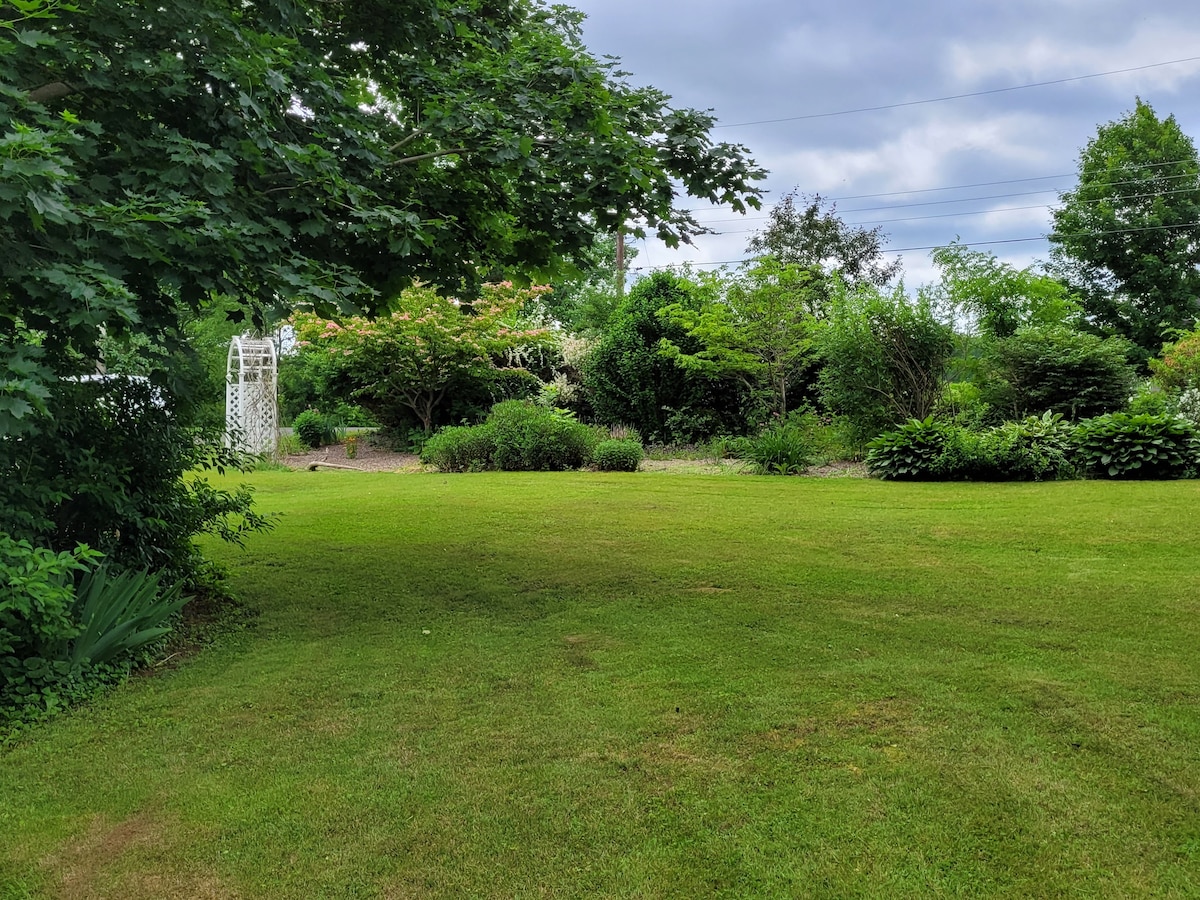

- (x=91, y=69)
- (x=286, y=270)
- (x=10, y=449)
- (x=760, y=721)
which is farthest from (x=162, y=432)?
(x=760, y=721)

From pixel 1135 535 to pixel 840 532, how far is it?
2234 millimetres

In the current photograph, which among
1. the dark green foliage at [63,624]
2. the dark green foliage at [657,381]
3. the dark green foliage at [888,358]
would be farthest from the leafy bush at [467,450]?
the dark green foliage at [63,624]

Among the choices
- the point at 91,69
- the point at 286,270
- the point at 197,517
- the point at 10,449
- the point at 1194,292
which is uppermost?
the point at 1194,292

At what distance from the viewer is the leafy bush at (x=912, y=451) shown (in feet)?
33.8

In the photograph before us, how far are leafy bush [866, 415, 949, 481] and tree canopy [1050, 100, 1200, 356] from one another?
17.1 meters

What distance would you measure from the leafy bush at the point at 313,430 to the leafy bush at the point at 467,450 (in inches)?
275

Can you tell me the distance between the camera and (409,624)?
4.31 m

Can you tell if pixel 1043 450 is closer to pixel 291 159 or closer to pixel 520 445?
pixel 520 445

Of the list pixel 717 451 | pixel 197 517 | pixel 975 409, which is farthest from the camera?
pixel 717 451

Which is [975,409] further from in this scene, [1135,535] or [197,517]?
[197,517]

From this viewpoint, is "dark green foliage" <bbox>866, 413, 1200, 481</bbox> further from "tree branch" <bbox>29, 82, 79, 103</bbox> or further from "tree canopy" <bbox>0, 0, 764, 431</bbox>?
"tree branch" <bbox>29, 82, 79, 103</bbox>

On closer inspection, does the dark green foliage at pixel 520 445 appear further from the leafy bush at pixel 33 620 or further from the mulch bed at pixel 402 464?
the leafy bush at pixel 33 620

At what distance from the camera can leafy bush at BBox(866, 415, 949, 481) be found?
10312 mm

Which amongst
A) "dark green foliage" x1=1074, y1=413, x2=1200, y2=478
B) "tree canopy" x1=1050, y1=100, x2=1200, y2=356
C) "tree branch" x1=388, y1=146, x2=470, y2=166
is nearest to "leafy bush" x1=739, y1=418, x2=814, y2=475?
"dark green foliage" x1=1074, y1=413, x2=1200, y2=478
